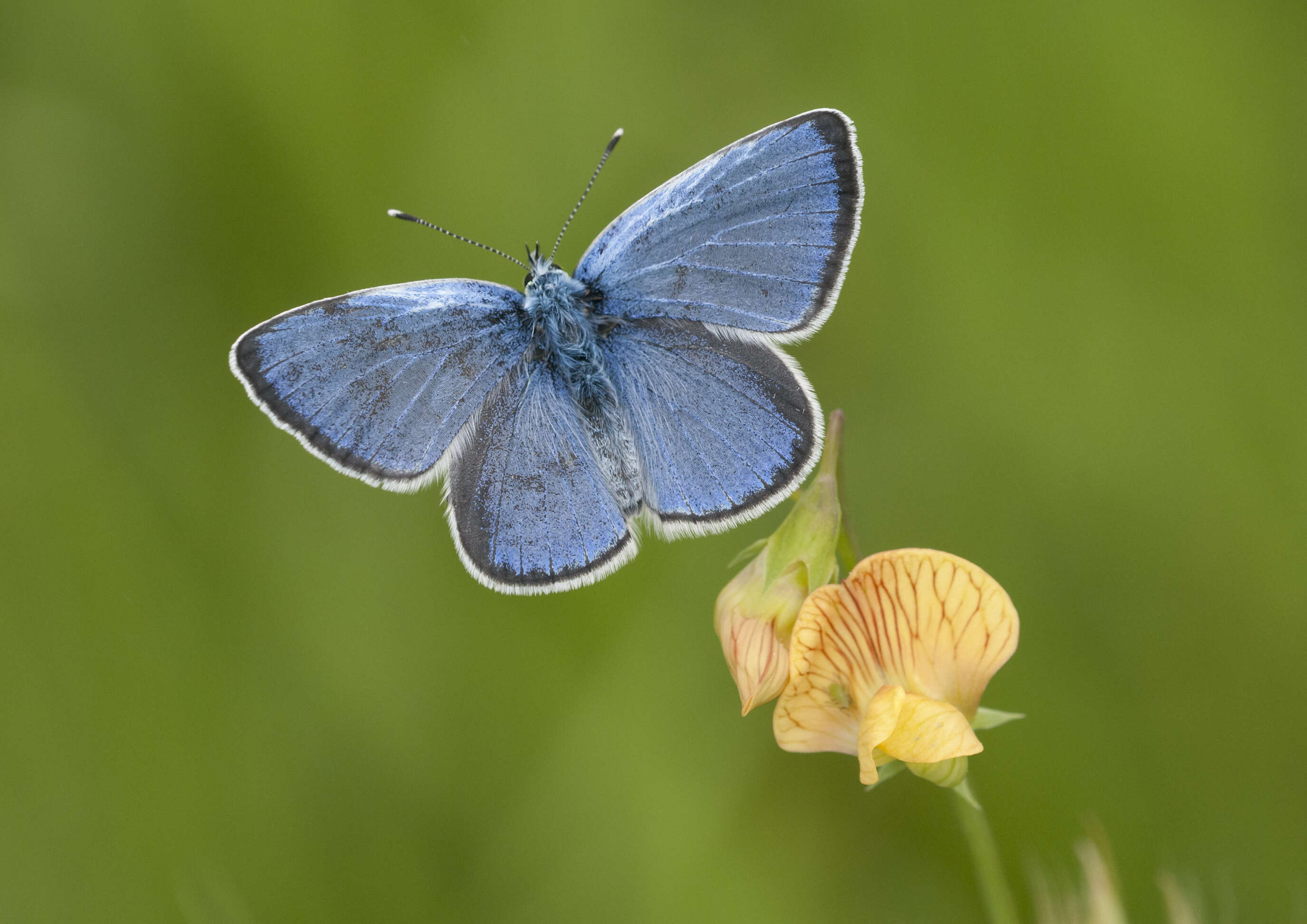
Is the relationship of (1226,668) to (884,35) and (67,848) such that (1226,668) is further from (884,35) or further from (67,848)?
(67,848)

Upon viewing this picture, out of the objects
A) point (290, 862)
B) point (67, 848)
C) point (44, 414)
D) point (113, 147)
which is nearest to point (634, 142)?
point (113, 147)

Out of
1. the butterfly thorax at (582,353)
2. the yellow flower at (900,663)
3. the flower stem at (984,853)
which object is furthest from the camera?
the butterfly thorax at (582,353)

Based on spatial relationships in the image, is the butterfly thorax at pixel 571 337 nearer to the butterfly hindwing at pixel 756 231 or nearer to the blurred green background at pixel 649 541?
the butterfly hindwing at pixel 756 231

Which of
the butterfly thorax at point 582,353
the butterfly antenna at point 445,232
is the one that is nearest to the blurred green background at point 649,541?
the butterfly antenna at point 445,232

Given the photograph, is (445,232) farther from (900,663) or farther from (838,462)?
(900,663)

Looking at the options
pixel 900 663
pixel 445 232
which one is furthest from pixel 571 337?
pixel 900 663

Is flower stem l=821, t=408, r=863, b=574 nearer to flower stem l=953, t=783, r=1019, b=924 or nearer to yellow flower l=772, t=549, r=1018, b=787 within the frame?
yellow flower l=772, t=549, r=1018, b=787

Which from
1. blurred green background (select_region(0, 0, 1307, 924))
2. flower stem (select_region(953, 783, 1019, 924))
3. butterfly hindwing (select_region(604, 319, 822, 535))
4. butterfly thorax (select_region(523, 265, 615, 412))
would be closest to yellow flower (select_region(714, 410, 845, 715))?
butterfly hindwing (select_region(604, 319, 822, 535))
